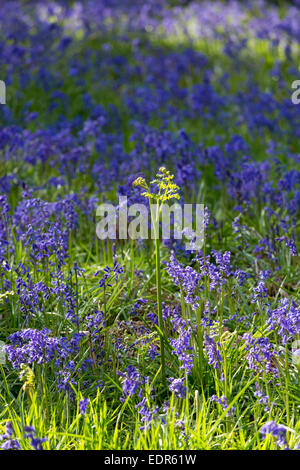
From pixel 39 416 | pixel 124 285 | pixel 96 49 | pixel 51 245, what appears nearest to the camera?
pixel 39 416

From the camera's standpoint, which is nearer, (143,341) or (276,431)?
(276,431)

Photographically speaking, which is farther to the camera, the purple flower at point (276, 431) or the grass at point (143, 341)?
the grass at point (143, 341)

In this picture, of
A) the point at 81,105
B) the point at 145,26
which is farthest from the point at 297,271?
the point at 145,26

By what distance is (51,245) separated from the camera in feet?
11.6

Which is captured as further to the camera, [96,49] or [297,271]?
[96,49]

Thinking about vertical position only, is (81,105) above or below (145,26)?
below

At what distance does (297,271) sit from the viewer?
443 centimetres

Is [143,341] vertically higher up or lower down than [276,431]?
higher up

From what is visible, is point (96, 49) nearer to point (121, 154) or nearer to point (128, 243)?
point (121, 154)

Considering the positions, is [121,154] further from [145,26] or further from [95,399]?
[145,26]

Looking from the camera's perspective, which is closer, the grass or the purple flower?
the purple flower

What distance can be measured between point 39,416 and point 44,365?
0.89 ft
